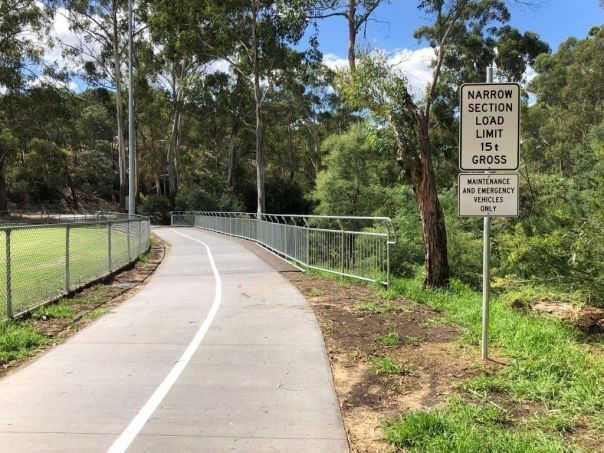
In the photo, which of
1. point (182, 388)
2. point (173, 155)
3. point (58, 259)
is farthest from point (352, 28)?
point (173, 155)

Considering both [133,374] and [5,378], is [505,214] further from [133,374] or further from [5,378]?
[5,378]

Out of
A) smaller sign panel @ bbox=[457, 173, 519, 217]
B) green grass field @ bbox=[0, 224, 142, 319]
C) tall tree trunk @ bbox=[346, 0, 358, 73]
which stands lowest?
green grass field @ bbox=[0, 224, 142, 319]

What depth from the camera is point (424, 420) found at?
4.34m

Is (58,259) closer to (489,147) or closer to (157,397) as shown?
(157,397)

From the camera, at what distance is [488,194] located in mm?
5949

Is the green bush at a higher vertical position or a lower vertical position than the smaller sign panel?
lower

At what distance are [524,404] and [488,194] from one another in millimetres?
2164

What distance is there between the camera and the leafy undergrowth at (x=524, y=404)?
402cm

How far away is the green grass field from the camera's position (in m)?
9.52

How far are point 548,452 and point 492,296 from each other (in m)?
7.15

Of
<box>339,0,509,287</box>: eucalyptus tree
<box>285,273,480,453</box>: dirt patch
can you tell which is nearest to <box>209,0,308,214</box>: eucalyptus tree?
<box>339,0,509,287</box>: eucalyptus tree

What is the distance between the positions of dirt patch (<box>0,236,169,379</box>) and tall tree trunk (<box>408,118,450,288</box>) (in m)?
5.86

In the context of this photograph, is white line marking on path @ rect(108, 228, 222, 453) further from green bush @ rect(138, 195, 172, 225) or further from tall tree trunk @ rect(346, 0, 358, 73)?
green bush @ rect(138, 195, 172, 225)

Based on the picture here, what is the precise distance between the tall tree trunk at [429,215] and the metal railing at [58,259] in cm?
662
